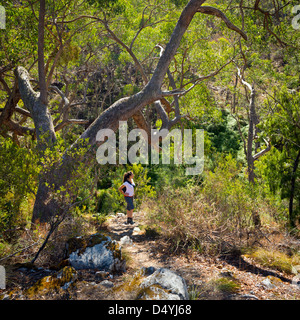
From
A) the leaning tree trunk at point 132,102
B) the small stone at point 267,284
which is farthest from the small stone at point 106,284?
the leaning tree trunk at point 132,102

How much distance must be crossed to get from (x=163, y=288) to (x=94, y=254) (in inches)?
59.1

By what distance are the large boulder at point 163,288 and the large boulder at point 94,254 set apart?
100 centimetres

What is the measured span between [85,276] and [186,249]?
6.51ft

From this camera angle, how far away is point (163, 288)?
3.27 meters

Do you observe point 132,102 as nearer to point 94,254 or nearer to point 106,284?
point 94,254

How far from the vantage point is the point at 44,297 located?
11.0 ft

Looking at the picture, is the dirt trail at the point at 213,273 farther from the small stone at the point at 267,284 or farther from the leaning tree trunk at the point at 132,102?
the leaning tree trunk at the point at 132,102

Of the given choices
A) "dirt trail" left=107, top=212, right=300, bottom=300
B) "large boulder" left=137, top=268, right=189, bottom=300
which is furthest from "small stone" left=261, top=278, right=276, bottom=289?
"large boulder" left=137, top=268, right=189, bottom=300

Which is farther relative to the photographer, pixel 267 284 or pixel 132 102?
pixel 132 102

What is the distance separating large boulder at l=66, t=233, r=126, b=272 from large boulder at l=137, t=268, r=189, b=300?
100 centimetres

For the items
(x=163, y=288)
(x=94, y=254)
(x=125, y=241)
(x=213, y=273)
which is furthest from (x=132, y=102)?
(x=163, y=288)

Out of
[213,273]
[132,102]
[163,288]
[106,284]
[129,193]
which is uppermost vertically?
[132,102]
